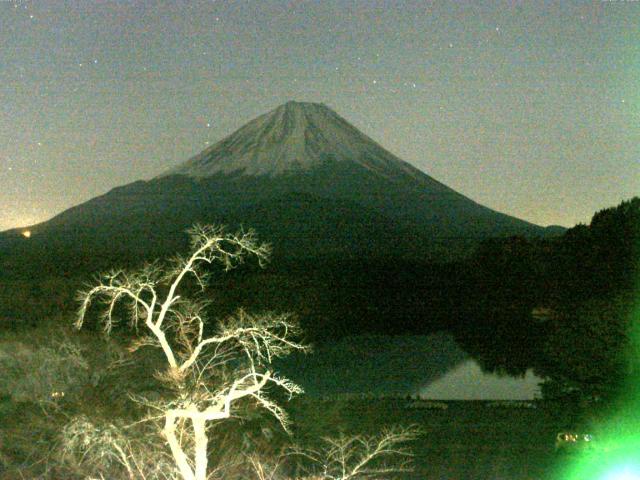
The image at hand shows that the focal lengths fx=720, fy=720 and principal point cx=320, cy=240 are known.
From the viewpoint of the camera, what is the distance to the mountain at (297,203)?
10425 cm

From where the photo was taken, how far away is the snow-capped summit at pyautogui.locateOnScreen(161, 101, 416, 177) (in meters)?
134

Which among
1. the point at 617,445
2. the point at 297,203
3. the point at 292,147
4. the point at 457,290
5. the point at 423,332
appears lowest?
the point at 423,332

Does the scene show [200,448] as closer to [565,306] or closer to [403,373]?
[403,373]

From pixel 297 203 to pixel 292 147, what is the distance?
18.6m

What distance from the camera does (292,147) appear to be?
138 meters

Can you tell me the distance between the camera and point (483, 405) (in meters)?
22.6

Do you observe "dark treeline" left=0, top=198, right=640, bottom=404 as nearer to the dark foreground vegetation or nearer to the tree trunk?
the dark foreground vegetation

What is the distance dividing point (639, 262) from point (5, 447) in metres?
32.0

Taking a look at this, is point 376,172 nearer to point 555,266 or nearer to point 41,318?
point 555,266

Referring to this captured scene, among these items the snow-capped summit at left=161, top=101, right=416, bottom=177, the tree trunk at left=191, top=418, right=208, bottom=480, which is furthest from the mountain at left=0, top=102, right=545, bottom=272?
the tree trunk at left=191, top=418, right=208, bottom=480

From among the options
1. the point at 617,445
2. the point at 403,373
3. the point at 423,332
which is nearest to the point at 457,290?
the point at 423,332

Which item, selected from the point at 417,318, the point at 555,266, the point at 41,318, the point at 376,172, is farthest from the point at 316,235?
the point at 41,318

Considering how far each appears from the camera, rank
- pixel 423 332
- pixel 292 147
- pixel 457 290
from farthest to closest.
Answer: pixel 292 147 < pixel 457 290 < pixel 423 332

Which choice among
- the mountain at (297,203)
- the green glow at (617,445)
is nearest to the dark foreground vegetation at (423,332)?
the green glow at (617,445)
